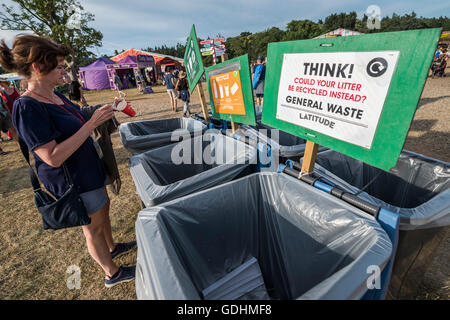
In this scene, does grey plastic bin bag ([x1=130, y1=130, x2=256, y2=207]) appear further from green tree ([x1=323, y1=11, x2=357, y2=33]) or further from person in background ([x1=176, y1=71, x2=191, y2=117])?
green tree ([x1=323, y1=11, x2=357, y2=33])

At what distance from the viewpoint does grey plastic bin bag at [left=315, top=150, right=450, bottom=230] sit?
946 millimetres

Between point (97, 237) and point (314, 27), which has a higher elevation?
point (314, 27)

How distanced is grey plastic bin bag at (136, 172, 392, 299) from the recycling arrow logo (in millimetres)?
558

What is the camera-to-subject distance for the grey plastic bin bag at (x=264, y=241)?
2.29 ft

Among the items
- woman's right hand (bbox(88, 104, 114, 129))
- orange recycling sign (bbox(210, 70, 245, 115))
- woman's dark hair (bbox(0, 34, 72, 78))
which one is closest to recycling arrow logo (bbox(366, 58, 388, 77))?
orange recycling sign (bbox(210, 70, 245, 115))

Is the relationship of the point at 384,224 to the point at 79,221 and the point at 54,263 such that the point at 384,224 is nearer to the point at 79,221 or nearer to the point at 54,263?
the point at 79,221

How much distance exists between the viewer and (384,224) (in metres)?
0.87

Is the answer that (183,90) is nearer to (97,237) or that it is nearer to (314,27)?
(97,237)

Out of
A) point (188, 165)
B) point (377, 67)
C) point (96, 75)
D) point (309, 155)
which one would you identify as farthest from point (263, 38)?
point (377, 67)

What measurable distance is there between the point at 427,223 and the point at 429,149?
363 cm

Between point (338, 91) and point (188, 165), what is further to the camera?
point (188, 165)

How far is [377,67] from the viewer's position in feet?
2.64

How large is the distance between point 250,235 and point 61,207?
1090 millimetres
